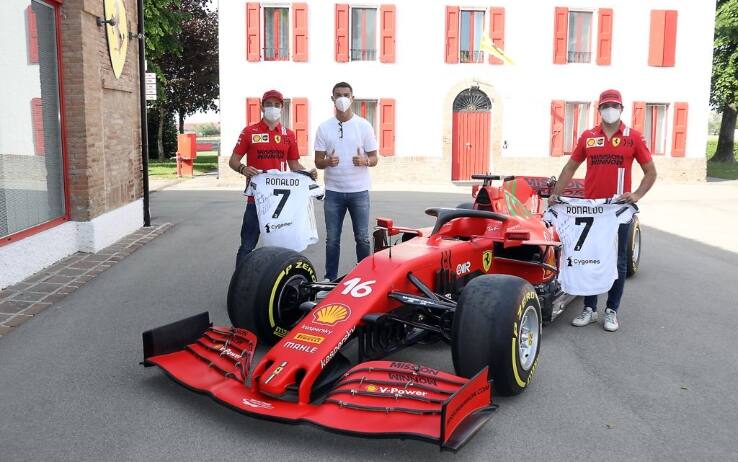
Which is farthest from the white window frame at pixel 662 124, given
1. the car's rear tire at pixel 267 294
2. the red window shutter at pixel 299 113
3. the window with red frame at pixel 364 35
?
the car's rear tire at pixel 267 294

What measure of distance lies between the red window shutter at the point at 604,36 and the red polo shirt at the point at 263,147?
17.5m

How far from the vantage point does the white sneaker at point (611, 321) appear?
5.98m

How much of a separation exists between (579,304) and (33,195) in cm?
602

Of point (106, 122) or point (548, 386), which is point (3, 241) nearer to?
point (106, 122)

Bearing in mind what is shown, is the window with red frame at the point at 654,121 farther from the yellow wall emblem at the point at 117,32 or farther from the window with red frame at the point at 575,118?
the yellow wall emblem at the point at 117,32

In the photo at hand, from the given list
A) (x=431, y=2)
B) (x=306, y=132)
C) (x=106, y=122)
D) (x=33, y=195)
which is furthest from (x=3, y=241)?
(x=431, y=2)

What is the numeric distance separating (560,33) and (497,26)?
196 cm

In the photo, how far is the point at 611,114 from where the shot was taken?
5.83 m

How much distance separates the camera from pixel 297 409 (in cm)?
376

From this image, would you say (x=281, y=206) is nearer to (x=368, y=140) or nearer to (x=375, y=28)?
(x=368, y=140)

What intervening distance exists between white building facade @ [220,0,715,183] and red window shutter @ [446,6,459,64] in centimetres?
3

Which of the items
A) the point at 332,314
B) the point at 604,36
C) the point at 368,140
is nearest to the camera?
the point at 332,314

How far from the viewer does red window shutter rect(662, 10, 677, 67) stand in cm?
2203

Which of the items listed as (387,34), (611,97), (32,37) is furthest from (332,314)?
(387,34)
